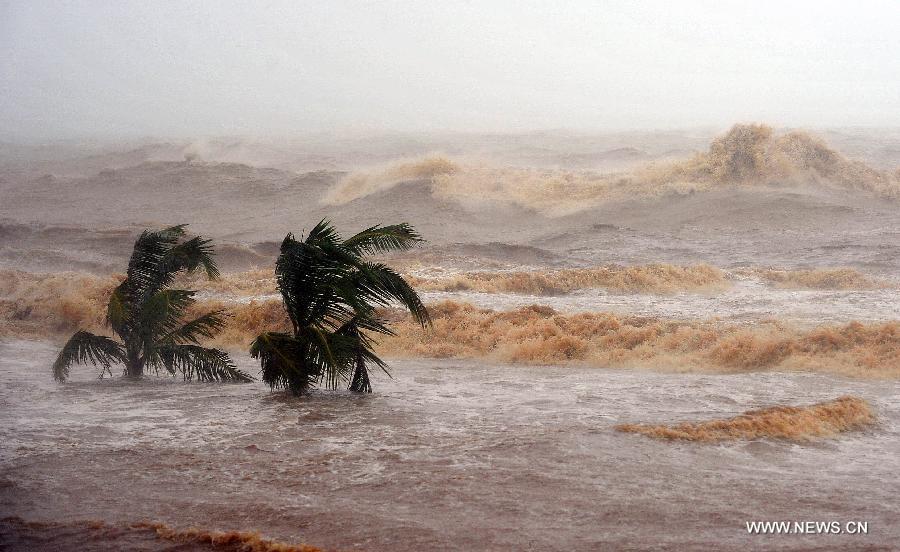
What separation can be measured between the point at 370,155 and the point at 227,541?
62.0 m

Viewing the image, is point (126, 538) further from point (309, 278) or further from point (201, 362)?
point (201, 362)

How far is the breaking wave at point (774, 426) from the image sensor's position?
6.54 metres

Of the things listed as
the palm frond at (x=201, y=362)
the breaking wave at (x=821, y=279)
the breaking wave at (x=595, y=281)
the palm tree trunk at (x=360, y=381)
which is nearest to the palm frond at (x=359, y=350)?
the palm tree trunk at (x=360, y=381)

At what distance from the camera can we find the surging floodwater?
15.0ft

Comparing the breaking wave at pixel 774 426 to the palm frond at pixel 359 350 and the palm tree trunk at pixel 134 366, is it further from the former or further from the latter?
the palm tree trunk at pixel 134 366

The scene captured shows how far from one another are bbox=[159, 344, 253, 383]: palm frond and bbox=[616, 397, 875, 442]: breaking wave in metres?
4.59

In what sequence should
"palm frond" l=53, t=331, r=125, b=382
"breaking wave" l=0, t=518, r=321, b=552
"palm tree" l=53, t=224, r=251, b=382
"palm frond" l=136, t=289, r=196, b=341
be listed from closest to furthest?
"breaking wave" l=0, t=518, r=321, b=552 < "palm frond" l=136, t=289, r=196, b=341 < "palm tree" l=53, t=224, r=251, b=382 < "palm frond" l=53, t=331, r=125, b=382

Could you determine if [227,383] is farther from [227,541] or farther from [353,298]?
[227,541]

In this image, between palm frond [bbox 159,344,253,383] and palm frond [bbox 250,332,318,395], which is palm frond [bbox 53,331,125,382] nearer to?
palm frond [bbox 159,344,253,383]

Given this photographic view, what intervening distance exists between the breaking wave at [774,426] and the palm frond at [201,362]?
181 inches

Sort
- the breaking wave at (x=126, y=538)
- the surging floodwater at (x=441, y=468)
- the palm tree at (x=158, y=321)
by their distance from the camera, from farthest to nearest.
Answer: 1. the palm tree at (x=158, y=321)
2. the surging floodwater at (x=441, y=468)
3. the breaking wave at (x=126, y=538)

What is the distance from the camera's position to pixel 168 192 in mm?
41844

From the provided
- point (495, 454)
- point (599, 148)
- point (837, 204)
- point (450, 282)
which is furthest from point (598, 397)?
point (599, 148)

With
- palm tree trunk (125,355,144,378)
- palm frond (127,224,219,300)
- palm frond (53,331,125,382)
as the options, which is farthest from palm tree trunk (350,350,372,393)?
palm frond (53,331,125,382)
